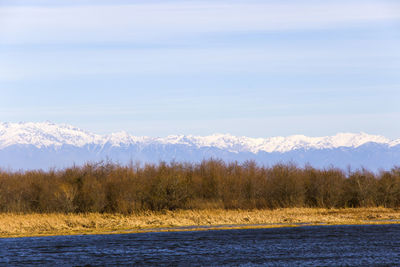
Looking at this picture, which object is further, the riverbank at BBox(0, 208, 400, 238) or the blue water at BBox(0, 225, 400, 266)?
the riverbank at BBox(0, 208, 400, 238)

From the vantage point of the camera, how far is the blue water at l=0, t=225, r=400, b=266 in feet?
151

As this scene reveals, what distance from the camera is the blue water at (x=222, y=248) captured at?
45906 mm

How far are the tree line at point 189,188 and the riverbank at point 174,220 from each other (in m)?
3.29

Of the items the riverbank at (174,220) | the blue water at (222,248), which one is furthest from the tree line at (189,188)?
the blue water at (222,248)

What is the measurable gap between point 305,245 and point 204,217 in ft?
68.2

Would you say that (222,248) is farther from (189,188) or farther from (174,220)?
(189,188)

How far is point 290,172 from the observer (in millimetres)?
90625

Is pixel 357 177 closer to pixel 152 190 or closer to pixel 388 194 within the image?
pixel 388 194

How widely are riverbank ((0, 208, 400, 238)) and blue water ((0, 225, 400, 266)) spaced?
3642 mm

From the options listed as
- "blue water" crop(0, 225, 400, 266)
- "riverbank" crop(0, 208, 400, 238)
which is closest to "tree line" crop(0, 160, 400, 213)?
"riverbank" crop(0, 208, 400, 238)

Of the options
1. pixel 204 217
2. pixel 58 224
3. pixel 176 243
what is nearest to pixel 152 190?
pixel 204 217

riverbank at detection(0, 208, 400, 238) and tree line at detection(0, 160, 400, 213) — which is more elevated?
tree line at detection(0, 160, 400, 213)

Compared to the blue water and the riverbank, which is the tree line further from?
the blue water

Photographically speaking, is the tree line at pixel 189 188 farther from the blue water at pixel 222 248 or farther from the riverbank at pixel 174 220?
the blue water at pixel 222 248
